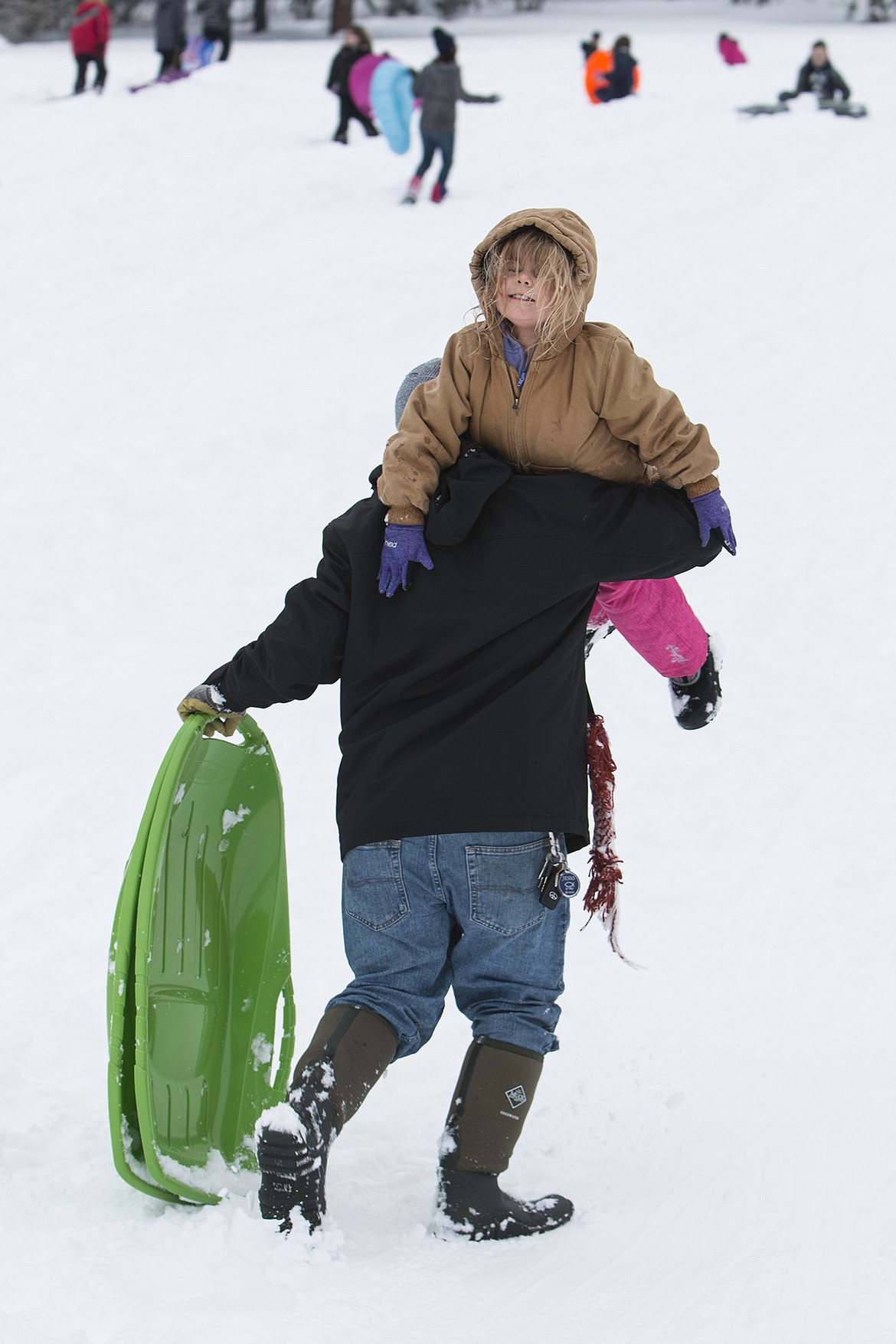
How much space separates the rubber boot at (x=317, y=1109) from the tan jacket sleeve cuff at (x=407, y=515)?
77 cm

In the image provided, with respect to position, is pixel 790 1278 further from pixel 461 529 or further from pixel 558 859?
pixel 461 529

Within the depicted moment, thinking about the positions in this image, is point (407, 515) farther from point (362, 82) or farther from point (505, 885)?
point (362, 82)

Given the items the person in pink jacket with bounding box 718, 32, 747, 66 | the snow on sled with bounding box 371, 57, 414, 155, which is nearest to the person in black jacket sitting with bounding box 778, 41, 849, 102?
the snow on sled with bounding box 371, 57, 414, 155

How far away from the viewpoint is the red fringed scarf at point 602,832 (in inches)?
85.1

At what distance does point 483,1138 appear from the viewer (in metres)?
1.99

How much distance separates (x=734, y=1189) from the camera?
2.18 meters

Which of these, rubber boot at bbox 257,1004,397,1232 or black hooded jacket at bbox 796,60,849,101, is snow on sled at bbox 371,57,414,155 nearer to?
black hooded jacket at bbox 796,60,849,101

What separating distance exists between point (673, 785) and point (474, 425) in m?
2.22

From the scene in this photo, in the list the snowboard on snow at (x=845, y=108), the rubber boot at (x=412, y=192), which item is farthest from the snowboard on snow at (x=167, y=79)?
the snowboard on snow at (x=845, y=108)

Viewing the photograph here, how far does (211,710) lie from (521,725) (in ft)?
1.85

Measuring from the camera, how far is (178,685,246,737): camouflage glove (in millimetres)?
2172

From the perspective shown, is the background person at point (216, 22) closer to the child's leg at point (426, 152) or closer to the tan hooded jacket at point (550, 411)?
the child's leg at point (426, 152)

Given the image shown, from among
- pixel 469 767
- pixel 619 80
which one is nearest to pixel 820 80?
pixel 619 80

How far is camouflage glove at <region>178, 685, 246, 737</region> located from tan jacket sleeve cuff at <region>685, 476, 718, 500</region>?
2.81 feet
